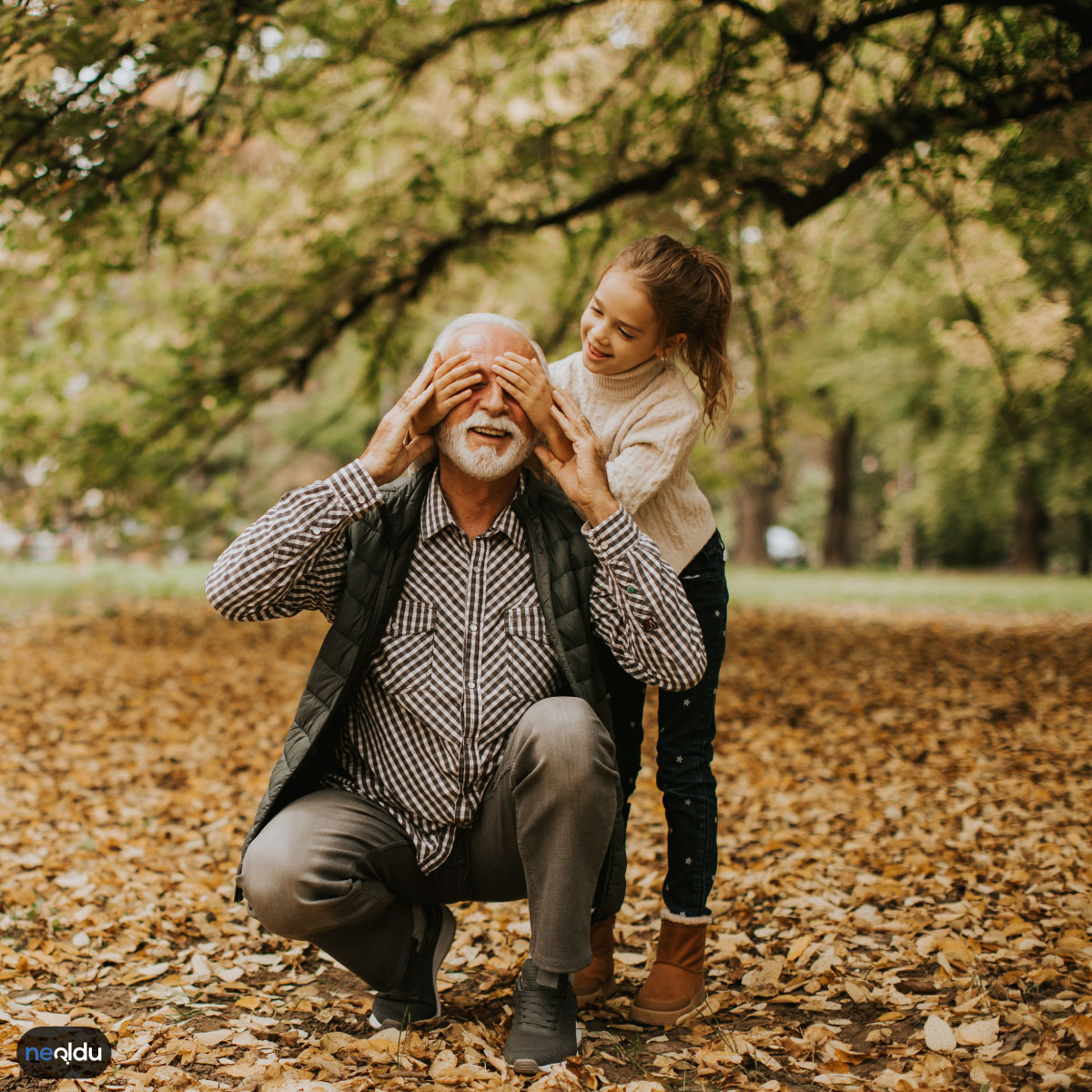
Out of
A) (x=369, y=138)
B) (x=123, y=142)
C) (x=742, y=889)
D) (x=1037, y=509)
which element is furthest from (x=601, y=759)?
(x=1037, y=509)

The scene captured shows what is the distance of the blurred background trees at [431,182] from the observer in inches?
190

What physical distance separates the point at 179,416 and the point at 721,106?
15.8 ft

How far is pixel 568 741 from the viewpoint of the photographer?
233cm

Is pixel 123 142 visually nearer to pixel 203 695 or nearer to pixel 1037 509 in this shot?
pixel 203 695

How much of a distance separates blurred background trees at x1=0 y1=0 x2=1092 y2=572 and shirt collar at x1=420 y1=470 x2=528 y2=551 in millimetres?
2239

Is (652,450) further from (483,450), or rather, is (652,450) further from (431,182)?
(431,182)

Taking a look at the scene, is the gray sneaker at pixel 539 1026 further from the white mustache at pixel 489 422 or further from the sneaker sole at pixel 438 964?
the white mustache at pixel 489 422

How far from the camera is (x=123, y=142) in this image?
4672mm

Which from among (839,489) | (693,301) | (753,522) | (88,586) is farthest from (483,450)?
(839,489)

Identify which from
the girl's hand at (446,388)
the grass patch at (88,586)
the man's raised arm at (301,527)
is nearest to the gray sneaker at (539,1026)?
the man's raised arm at (301,527)

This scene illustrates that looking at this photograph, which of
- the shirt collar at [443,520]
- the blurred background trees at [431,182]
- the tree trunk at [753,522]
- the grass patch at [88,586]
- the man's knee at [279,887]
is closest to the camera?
the man's knee at [279,887]

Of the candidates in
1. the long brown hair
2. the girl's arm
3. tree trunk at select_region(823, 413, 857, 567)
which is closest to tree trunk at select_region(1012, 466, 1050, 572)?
tree trunk at select_region(823, 413, 857, 567)

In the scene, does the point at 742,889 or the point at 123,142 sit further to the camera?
the point at 123,142

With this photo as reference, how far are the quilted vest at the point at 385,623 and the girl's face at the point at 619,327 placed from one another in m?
0.45
